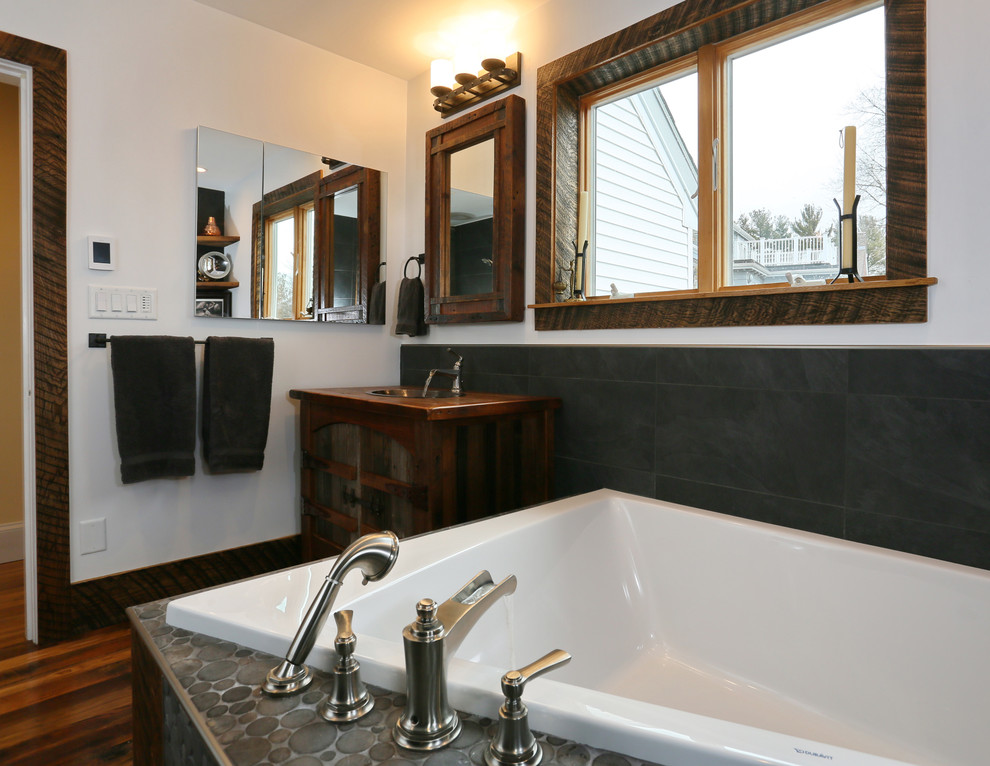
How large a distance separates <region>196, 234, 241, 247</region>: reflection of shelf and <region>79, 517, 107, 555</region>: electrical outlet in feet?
3.64

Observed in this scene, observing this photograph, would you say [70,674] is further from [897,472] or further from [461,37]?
[461,37]

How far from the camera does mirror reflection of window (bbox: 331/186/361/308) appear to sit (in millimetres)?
A: 2727

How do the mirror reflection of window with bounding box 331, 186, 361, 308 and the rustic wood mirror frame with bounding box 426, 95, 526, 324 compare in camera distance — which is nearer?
the rustic wood mirror frame with bounding box 426, 95, 526, 324

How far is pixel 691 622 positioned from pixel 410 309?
1817 millimetres

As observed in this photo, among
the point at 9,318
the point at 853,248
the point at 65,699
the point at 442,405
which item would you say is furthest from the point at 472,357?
the point at 9,318

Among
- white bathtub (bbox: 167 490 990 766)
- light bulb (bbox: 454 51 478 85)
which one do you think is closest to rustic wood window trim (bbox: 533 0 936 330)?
light bulb (bbox: 454 51 478 85)

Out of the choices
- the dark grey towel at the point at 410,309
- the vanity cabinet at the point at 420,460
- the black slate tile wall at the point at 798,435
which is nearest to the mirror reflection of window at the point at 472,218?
the dark grey towel at the point at 410,309

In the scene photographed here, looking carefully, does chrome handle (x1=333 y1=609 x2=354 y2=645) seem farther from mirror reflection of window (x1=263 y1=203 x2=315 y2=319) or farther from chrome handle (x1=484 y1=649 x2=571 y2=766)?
mirror reflection of window (x1=263 y1=203 x2=315 y2=319)

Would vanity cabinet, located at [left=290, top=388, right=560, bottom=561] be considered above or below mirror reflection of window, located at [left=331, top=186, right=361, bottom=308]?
below

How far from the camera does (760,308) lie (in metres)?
1.70

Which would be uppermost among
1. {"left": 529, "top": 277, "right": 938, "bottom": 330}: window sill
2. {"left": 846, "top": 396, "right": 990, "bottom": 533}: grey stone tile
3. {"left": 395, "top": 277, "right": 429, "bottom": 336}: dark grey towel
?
{"left": 395, "top": 277, "right": 429, "bottom": 336}: dark grey towel

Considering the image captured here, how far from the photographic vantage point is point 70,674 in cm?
182

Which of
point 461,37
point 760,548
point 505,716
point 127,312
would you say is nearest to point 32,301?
point 127,312

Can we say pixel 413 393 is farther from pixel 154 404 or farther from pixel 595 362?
pixel 154 404
